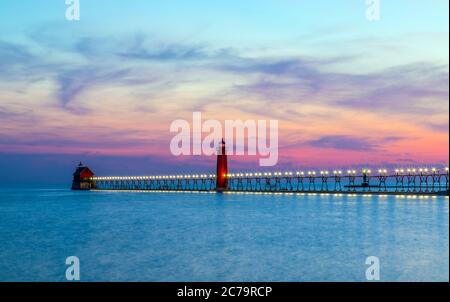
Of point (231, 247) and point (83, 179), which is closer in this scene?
point (231, 247)

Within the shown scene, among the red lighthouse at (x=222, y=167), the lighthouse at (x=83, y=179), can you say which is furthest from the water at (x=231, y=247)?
the lighthouse at (x=83, y=179)

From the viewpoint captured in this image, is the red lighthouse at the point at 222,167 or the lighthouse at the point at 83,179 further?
the lighthouse at the point at 83,179

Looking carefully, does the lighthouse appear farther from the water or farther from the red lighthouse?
the water

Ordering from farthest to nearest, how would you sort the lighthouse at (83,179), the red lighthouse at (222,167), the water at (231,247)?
the lighthouse at (83,179), the red lighthouse at (222,167), the water at (231,247)

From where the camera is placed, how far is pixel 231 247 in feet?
116

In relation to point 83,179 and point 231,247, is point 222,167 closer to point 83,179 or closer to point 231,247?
point 83,179

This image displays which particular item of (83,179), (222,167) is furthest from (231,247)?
(83,179)

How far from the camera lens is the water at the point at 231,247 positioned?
87.9ft

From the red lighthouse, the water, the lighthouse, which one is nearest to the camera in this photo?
the water

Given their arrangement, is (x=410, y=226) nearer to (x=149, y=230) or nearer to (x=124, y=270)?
(x=149, y=230)

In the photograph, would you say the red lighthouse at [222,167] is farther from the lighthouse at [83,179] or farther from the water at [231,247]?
the lighthouse at [83,179]

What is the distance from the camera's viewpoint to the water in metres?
26.8

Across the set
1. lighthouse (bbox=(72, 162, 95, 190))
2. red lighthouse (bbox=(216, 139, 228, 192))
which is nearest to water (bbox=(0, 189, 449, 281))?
red lighthouse (bbox=(216, 139, 228, 192))

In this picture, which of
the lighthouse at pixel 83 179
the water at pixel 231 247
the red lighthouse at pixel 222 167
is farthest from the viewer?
the lighthouse at pixel 83 179
